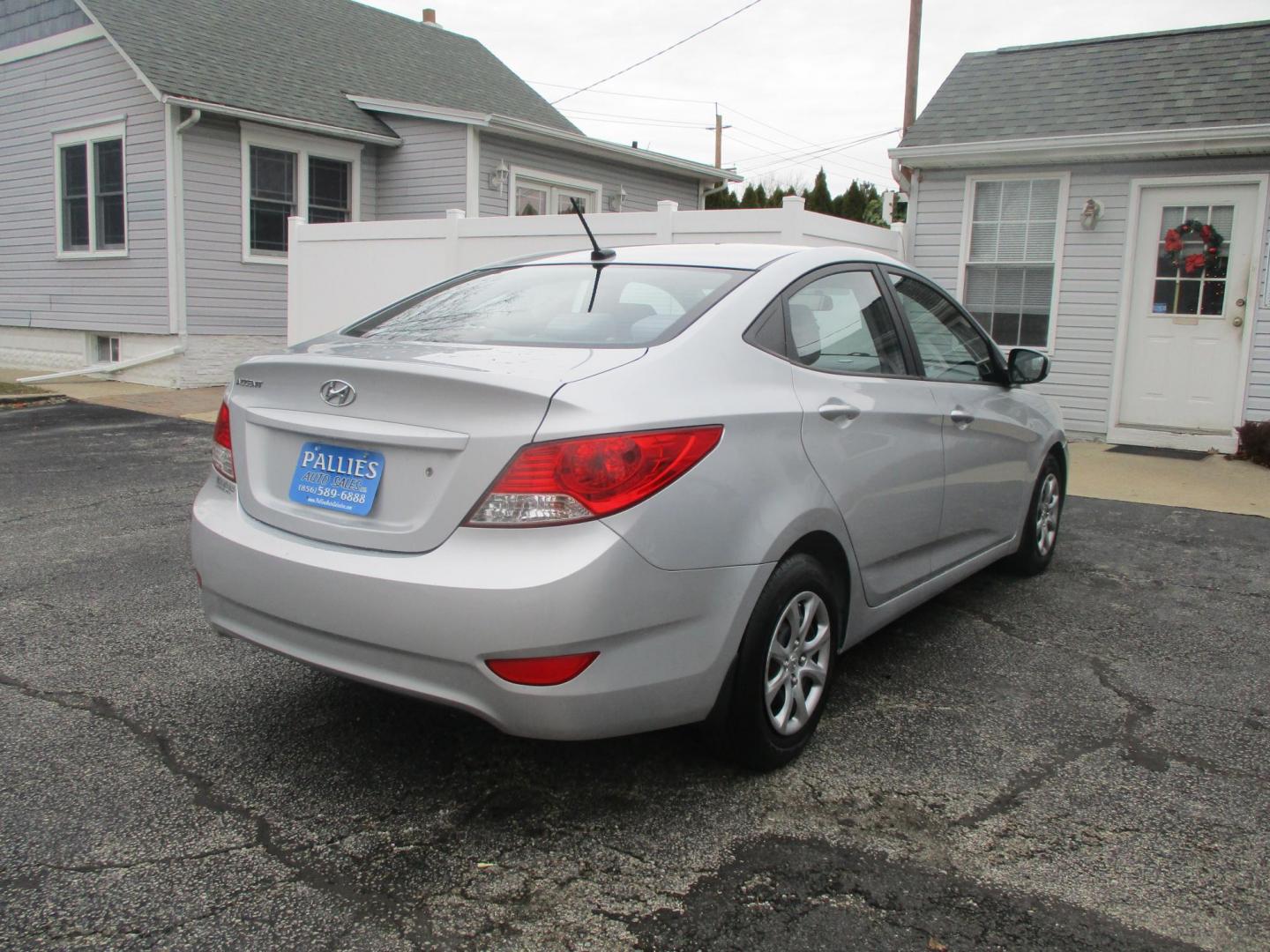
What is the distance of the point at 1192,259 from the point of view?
970 centimetres

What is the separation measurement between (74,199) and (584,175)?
23.5ft

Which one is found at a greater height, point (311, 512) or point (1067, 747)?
point (311, 512)

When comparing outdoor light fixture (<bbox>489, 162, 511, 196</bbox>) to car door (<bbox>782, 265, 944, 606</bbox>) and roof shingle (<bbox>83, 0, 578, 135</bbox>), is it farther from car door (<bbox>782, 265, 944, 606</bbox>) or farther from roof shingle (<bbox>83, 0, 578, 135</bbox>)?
car door (<bbox>782, 265, 944, 606</bbox>)

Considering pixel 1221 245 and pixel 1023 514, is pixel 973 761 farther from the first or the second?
pixel 1221 245

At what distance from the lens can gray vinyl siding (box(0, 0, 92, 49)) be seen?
14.3 meters

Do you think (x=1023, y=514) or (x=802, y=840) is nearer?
(x=802, y=840)

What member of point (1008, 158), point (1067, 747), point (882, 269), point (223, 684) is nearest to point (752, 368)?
point (882, 269)

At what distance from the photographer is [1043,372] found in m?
4.79

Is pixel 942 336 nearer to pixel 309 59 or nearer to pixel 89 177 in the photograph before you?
pixel 89 177

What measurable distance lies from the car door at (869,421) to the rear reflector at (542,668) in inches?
40.1

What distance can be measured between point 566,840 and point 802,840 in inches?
23.8

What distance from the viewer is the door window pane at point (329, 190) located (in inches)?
580

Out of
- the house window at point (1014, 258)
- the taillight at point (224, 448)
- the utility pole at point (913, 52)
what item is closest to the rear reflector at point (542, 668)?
the taillight at point (224, 448)

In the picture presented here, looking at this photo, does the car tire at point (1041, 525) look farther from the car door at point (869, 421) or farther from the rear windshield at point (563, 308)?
the rear windshield at point (563, 308)
